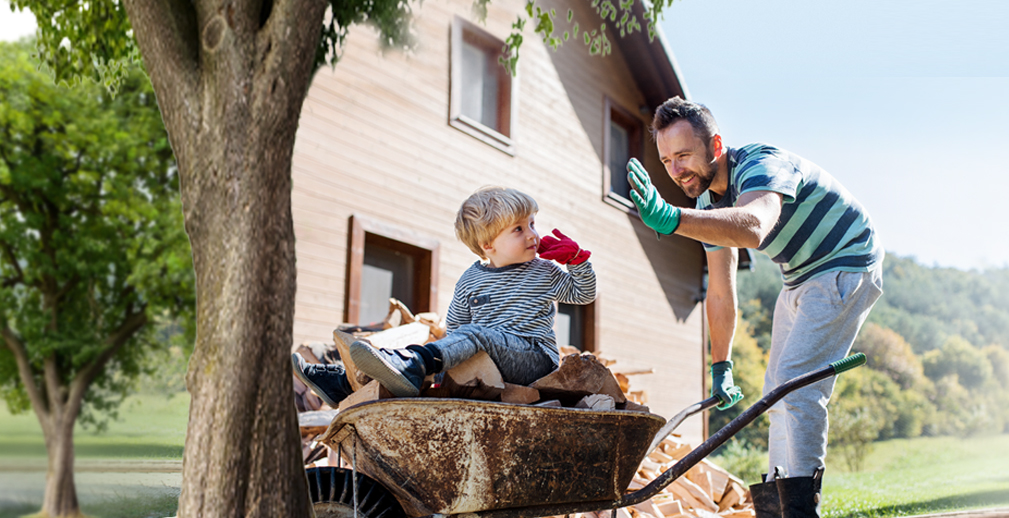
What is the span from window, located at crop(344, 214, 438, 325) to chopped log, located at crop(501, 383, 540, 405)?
4010 mm

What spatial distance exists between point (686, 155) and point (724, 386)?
95cm

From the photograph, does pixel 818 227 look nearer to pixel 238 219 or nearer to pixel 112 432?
pixel 238 219

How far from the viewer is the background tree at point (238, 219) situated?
221 cm

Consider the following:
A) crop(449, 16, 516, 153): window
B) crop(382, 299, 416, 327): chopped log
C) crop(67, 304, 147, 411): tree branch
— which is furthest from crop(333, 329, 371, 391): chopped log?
crop(67, 304, 147, 411): tree branch

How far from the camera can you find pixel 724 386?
116 inches

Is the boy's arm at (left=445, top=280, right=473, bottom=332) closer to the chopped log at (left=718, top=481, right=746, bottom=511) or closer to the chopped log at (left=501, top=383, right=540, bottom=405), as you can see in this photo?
the chopped log at (left=501, top=383, right=540, bottom=405)

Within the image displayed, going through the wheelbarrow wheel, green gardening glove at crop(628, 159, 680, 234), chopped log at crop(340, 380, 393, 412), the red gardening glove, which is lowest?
the wheelbarrow wheel

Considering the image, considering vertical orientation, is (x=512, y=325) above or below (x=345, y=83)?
below

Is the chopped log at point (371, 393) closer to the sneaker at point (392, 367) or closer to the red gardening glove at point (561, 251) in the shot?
the sneaker at point (392, 367)


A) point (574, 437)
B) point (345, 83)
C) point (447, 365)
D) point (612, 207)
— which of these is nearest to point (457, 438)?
point (447, 365)

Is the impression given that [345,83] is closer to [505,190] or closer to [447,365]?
[505,190]

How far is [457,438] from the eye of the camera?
196 centimetres

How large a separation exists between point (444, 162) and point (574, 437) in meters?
5.42

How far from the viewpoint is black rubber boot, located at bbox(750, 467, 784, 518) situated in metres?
2.74
